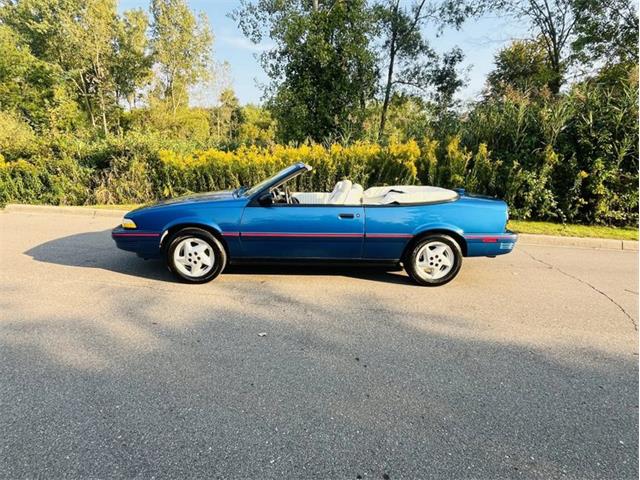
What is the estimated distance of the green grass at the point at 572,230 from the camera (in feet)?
22.7

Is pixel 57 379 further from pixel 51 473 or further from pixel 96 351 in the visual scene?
pixel 51 473

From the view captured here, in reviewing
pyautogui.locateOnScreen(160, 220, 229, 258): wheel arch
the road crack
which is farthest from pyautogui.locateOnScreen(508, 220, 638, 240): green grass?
pyautogui.locateOnScreen(160, 220, 229, 258): wheel arch

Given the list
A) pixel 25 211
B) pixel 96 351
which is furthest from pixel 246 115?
pixel 96 351

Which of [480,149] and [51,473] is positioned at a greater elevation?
[480,149]

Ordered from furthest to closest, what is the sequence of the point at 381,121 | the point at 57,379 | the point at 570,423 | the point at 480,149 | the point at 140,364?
the point at 381,121, the point at 480,149, the point at 140,364, the point at 57,379, the point at 570,423

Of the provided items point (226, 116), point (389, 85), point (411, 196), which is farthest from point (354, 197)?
point (226, 116)

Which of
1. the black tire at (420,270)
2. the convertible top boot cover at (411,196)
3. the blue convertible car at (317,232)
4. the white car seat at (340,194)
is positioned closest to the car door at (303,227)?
the blue convertible car at (317,232)

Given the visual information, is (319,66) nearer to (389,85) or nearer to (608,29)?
(389,85)

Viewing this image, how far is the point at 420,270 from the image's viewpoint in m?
4.14

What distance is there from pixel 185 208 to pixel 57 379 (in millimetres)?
2153

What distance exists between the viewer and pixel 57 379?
2.33 metres

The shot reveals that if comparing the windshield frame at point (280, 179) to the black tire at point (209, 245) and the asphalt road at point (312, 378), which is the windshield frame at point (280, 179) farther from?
the asphalt road at point (312, 378)

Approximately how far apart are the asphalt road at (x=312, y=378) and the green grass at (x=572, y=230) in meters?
2.93

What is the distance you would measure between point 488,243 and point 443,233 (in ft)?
1.77
